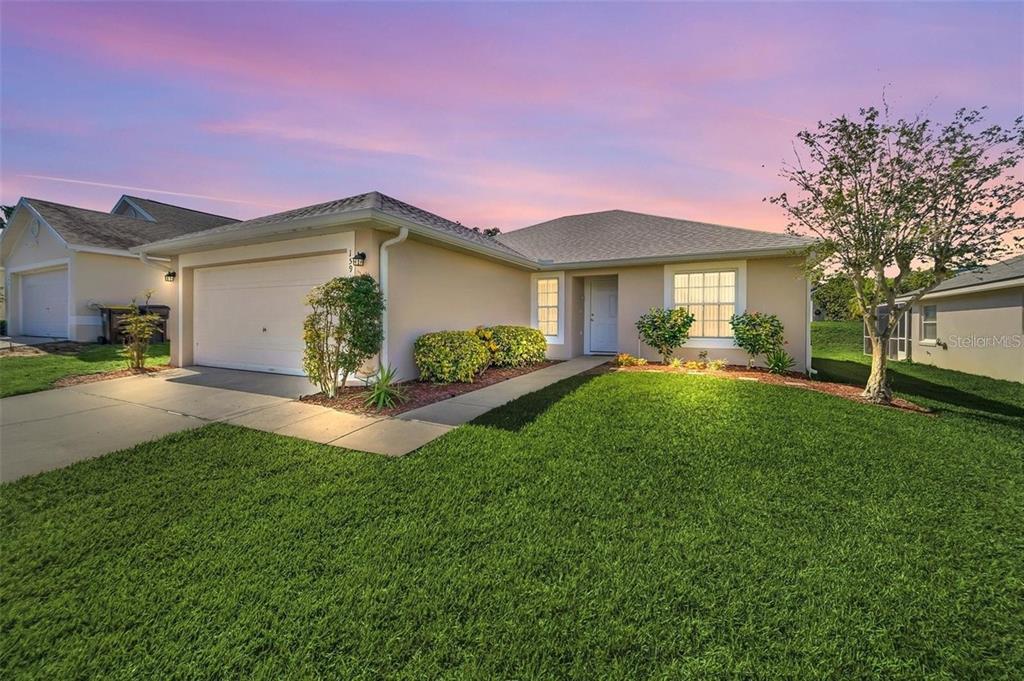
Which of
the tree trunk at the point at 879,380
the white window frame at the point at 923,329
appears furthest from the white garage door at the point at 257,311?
the white window frame at the point at 923,329

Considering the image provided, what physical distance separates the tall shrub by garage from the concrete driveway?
2.01 feet

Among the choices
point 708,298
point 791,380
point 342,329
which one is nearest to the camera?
point 342,329

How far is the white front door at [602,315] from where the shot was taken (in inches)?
488

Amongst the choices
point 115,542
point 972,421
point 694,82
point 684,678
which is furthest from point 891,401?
point 115,542

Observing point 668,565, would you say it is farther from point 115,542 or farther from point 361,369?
point 361,369

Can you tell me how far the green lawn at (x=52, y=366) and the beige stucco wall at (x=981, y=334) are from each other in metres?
20.3

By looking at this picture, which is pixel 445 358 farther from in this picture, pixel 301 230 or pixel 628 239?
pixel 628 239

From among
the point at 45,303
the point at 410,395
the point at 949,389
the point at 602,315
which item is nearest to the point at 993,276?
the point at 949,389

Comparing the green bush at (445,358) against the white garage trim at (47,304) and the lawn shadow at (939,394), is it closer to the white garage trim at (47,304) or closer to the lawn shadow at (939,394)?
the lawn shadow at (939,394)

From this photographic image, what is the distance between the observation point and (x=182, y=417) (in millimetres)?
5113

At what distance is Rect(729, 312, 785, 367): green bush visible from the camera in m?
8.96

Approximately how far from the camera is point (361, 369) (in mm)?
6719

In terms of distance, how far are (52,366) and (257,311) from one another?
16.0ft

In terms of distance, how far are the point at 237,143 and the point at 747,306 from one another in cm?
1211
